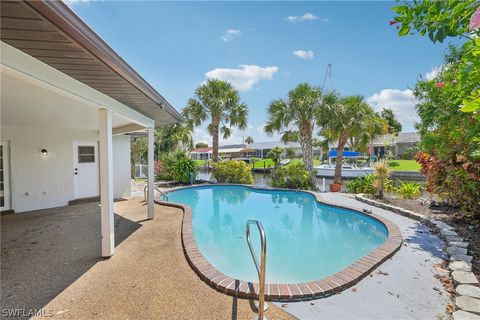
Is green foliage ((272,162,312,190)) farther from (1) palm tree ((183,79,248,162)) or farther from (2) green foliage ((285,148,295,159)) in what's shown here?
(2) green foliage ((285,148,295,159))

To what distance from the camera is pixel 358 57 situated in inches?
459

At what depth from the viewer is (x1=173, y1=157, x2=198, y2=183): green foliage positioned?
1611 centimetres

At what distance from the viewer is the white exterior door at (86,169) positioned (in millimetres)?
9688

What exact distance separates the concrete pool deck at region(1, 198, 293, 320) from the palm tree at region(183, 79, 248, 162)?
41.0 feet

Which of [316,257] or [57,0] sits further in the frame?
[316,257]

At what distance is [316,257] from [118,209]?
7.13 metres

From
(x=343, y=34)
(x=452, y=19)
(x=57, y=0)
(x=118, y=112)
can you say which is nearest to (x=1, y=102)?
(x=118, y=112)

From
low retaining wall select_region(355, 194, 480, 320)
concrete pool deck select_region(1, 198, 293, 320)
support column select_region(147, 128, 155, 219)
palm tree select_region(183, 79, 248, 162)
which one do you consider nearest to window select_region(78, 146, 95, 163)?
concrete pool deck select_region(1, 198, 293, 320)

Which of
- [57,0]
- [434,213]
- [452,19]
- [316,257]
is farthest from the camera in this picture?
[434,213]

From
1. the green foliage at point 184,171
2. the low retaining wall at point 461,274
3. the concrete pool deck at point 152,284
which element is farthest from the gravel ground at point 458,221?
the green foliage at point 184,171

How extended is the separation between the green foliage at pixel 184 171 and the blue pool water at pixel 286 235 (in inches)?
150

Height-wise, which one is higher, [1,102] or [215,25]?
[215,25]

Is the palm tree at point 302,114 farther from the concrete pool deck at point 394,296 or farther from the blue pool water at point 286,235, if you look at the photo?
the concrete pool deck at point 394,296

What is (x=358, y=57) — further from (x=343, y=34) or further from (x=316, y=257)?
(x=316, y=257)
